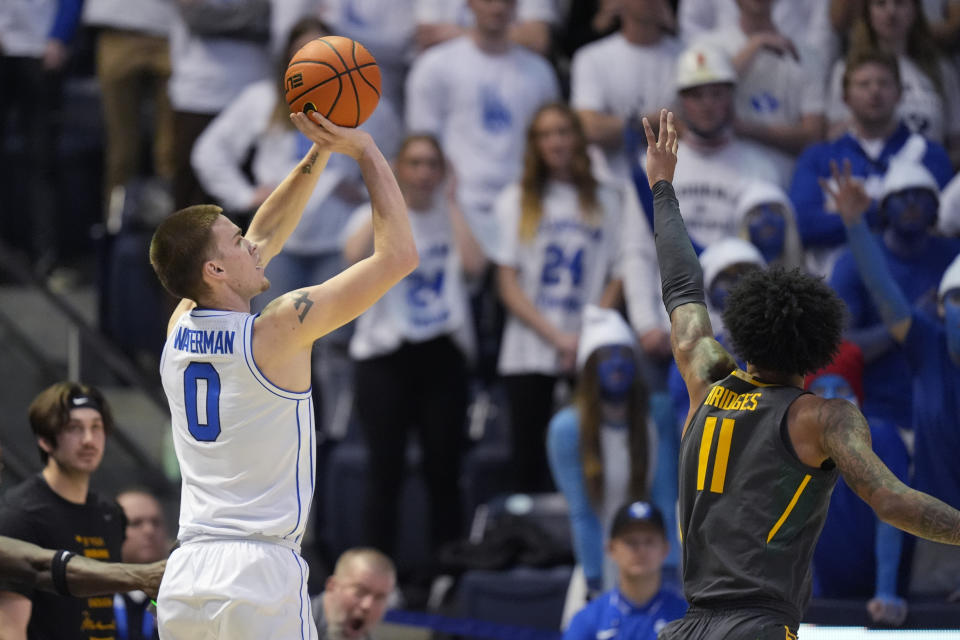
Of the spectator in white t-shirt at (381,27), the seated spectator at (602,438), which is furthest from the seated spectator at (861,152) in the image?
the spectator in white t-shirt at (381,27)

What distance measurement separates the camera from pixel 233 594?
178 inches

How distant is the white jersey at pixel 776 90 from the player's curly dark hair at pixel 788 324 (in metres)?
4.93

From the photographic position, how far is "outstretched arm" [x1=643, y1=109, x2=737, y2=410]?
15.0 ft

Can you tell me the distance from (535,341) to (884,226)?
2.16m

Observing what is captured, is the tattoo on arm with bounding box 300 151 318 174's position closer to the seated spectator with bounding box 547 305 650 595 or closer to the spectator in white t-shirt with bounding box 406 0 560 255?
the seated spectator with bounding box 547 305 650 595

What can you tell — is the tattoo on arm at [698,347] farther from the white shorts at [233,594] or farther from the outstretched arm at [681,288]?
the white shorts at [233,594]

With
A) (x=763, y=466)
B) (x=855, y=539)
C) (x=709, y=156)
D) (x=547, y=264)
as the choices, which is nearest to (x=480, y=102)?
(x=547, y=264)

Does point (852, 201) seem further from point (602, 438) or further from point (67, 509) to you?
point (67, 509)

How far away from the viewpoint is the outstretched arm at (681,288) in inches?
180

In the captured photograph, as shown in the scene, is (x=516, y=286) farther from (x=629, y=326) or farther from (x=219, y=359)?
(x=219, y=359)

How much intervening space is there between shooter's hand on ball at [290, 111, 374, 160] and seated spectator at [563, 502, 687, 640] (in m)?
2.77

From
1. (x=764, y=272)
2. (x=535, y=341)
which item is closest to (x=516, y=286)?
(x=535, y=341)

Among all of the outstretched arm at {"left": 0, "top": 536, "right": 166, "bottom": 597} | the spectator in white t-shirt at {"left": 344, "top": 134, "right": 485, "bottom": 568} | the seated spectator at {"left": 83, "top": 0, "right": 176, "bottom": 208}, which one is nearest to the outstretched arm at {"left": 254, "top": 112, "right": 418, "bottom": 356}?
the outstretched arm at {"left": 0, "top": 536, "right": 166, "bottom": 597}

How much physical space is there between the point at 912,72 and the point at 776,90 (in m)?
0.82
